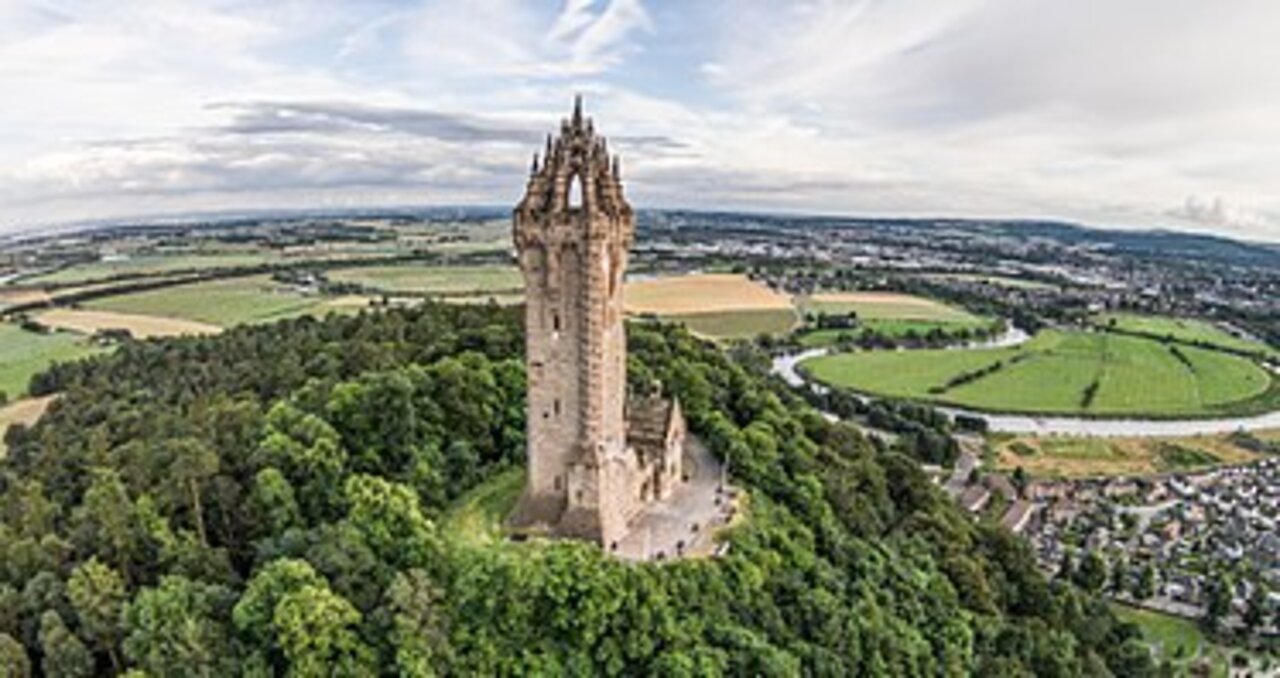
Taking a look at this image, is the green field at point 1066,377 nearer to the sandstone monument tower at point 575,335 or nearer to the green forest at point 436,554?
the green forest at point 436,554

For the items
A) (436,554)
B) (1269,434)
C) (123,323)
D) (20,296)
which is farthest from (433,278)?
(436,554)

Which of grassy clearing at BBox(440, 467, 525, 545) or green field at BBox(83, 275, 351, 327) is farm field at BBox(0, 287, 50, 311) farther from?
grassy clearing at BBox(440, 467, 525, 545)

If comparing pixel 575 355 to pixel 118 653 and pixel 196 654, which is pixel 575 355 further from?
pixel 118 653

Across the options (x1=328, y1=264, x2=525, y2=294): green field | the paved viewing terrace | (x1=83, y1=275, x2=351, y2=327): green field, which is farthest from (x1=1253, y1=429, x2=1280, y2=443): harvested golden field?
(x1=83, y1=275, x2=351, y2=327): green field

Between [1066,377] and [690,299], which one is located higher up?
[690,299]

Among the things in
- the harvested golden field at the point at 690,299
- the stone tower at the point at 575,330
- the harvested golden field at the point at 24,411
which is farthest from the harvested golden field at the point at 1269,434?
the harvested golden field at the point at 24,411

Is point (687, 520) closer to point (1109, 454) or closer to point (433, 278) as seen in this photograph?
point (1109, 454)
